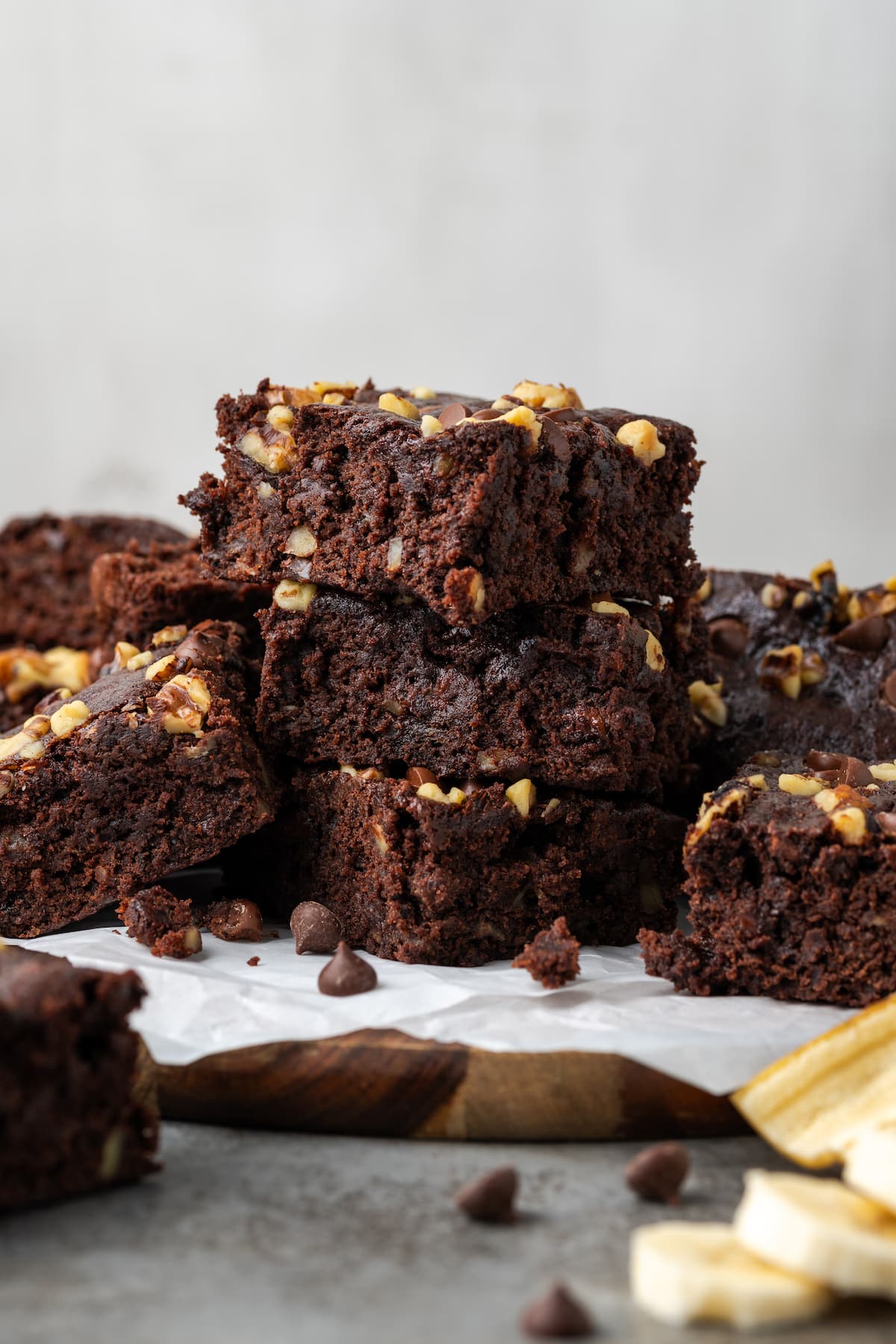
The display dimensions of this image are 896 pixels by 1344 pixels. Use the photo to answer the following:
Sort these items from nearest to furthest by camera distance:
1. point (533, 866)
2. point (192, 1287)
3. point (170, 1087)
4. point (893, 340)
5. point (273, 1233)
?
point (192, 1287), point (273, 1233), point (170, 1087), point (533, 866), point (893, 340)

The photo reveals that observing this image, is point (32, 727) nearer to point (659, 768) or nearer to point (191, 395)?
point (659, 768)

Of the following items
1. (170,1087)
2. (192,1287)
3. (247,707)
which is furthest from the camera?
(247,707)

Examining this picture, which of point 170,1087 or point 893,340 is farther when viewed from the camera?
point 893,340

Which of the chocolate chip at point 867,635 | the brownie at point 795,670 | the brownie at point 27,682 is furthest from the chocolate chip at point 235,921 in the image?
the chocolate chip at point 867,635

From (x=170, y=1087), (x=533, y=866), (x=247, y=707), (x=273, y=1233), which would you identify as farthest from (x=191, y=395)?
(x=273, y=1233)

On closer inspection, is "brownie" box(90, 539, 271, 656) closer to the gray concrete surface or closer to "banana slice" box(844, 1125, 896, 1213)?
the gray concrete surface

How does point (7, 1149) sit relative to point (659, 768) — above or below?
below

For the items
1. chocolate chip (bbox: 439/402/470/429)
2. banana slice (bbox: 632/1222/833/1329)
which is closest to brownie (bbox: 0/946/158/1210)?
Result: banana slice (bbox: 632/1222/833/1329)
